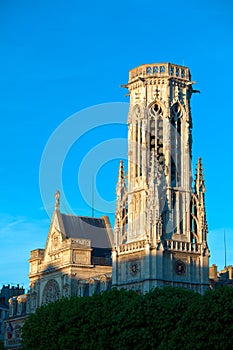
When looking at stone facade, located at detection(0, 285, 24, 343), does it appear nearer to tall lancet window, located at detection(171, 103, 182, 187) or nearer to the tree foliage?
tall lancet window, located at detection(171, 103, 182, 187)

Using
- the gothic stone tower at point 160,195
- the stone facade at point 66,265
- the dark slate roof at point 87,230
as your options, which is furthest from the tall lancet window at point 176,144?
the dark slate roof at point 87,230

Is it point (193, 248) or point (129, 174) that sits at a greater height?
Result: point (129, 174)

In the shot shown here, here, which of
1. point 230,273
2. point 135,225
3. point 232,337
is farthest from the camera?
point 230,273

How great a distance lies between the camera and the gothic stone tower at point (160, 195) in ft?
335

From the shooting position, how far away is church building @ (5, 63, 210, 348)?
335 feet

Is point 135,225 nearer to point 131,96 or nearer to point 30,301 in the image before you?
point 131,96

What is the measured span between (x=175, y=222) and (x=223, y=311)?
35.5 metres

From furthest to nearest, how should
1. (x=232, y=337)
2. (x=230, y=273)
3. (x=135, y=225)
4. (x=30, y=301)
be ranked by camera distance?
(x=230, y=273) → (x=30, y=301) → (x=135, y=225) → (x=232, y=337)

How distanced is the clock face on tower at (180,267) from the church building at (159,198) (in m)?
0.13

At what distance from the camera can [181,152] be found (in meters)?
110

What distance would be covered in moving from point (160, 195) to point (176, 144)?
7.94 metres

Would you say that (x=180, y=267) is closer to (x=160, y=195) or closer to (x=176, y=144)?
(x=160, y=195)

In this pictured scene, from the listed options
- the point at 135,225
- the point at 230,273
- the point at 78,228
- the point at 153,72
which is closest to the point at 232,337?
the point at 135,225

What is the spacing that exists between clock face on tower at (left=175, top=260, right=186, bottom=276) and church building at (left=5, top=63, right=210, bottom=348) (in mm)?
131
